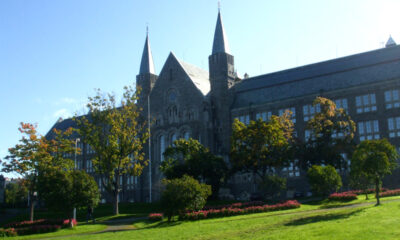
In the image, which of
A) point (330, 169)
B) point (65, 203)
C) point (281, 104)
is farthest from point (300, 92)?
point (65, 203)

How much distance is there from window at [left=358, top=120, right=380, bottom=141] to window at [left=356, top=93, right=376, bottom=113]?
170 cm

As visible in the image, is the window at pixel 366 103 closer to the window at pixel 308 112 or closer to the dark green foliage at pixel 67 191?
the window at pixel 308 112

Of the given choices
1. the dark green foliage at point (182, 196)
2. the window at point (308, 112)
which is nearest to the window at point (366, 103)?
the window at point (308, 112)

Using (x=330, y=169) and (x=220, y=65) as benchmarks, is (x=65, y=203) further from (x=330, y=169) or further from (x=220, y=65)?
(x=220, y=65)

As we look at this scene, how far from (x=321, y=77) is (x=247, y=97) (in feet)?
39.1

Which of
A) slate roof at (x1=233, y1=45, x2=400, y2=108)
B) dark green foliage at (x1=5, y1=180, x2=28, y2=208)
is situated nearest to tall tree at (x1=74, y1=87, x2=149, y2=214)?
slate roof at (x1=233, y1=45, x2=400, y2=108)

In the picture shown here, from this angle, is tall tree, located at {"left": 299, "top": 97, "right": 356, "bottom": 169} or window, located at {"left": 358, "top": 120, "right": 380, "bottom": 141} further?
window, located at {"left": 358, "top": 120, "right": 380, "bottom": 141}

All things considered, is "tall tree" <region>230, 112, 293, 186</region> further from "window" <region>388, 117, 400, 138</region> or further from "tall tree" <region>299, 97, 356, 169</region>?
"window" <region>388, 117, 400, 138</region>

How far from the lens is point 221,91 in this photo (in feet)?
217

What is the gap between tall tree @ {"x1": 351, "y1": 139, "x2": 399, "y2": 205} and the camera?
93.2 feet

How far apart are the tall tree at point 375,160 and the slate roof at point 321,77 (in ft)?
90.3

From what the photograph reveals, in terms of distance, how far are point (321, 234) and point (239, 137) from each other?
2662cm

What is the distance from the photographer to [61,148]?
4556 cm

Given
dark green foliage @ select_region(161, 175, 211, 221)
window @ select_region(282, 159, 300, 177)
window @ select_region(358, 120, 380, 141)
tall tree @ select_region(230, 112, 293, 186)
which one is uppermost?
window @ select_region(358, 120, 380, 141)
